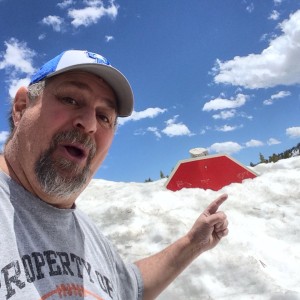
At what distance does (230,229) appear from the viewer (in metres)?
3.84

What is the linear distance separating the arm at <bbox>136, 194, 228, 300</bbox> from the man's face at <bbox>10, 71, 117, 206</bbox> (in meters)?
0.88

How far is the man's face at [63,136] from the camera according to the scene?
65.1 inches

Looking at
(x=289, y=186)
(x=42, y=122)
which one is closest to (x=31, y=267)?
(x=42, y=122)

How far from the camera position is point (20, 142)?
5.51 ft

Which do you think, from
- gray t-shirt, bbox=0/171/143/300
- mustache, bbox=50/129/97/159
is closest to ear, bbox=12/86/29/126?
mustache, bbox=50/129/97/159

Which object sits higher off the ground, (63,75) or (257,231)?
(63,75)

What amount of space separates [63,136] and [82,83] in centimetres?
31

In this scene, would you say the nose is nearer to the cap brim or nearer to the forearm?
the cap brim

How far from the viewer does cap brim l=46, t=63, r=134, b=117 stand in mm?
1814

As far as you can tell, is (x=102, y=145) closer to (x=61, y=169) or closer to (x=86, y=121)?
(x=86, y=121)

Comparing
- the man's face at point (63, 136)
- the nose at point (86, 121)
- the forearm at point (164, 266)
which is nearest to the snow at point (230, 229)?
the forearm at point (164, 266)

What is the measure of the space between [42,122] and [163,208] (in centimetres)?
308

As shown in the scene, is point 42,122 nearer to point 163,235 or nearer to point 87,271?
point 87,271

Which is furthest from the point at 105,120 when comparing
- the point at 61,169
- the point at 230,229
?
the point at 230,229
